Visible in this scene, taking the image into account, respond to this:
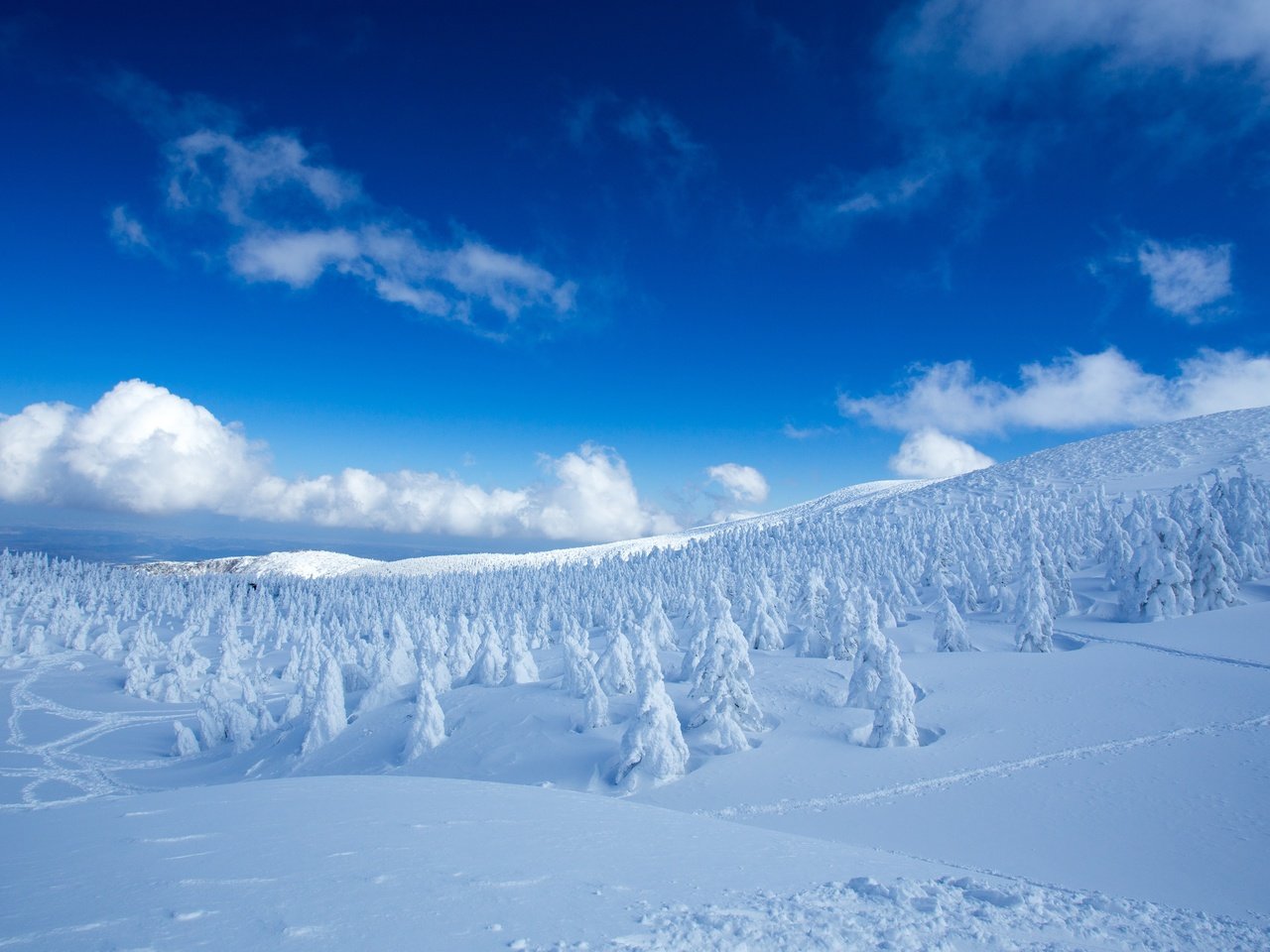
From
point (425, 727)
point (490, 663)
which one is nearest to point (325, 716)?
point (425, 727)

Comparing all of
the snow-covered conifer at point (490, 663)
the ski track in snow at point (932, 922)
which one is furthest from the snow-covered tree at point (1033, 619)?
the ski track in snow at point (932, 922)

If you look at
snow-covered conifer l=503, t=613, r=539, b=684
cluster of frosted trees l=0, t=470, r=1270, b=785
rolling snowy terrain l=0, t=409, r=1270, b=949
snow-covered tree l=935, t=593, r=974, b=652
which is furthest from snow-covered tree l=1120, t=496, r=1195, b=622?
snow-covered conifer l=503, t=613, r=539, b=684

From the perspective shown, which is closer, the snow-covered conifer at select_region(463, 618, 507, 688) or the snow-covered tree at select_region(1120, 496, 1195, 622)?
the snow-covered conifer at select_region(463, 618, 507, 688)

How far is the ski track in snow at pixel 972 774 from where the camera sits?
23.1 meters

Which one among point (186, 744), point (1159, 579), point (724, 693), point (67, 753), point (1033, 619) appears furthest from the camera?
point (67, 753)

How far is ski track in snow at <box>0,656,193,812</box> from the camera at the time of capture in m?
44.8

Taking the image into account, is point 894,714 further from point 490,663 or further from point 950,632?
point 490,663

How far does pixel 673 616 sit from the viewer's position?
105 m

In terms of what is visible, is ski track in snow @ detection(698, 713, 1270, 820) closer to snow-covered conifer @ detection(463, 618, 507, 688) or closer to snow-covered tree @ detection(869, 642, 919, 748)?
snow-covered tree @ detection(869, 642, 919, 748)

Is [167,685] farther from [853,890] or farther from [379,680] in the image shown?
[853,890]

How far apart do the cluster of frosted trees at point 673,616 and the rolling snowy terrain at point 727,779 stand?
378 mm

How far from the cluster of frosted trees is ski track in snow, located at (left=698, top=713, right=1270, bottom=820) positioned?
4509 millimetres

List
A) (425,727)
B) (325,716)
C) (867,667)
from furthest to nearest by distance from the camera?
1. (325,716)
2. (425,727)
3. (867,667)

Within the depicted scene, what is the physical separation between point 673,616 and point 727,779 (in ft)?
258
